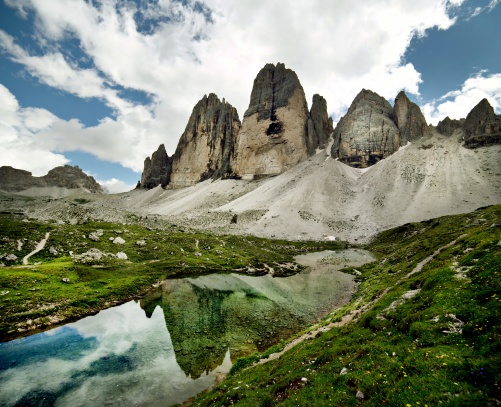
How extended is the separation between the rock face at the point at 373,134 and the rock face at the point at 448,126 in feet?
26.2

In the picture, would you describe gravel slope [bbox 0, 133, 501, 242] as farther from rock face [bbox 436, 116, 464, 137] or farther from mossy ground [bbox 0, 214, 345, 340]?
mossy ground [bbox 0, 214, 345, 340]

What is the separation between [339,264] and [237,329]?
51586 mm

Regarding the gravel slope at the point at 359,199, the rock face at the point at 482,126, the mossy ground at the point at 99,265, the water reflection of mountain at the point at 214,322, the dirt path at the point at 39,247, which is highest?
the rock face at the point at 482,126

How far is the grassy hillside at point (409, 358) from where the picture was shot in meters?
9.29

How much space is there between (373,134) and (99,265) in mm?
187170

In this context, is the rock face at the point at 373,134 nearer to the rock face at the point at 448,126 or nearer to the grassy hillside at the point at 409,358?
the rock face at the point at 448,126

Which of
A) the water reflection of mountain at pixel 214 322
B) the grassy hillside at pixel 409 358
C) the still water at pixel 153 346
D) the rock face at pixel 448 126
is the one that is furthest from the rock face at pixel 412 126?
the grassy hillside at pixel 409 358

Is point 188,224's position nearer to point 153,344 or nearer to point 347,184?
point 347,184

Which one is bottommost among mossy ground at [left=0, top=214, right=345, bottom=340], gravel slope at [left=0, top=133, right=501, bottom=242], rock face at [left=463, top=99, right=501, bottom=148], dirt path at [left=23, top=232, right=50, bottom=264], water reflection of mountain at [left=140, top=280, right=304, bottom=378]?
water reflection of mountain at [left=140, top=280, right=304, bottom=378]

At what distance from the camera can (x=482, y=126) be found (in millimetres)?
159375

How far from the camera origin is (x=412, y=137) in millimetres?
189750

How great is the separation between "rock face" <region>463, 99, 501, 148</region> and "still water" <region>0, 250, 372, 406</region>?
166 meters

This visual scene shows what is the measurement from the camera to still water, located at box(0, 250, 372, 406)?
768 inches

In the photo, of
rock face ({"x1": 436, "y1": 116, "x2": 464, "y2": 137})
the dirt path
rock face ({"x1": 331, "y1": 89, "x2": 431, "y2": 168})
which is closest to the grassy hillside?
the dirt path
